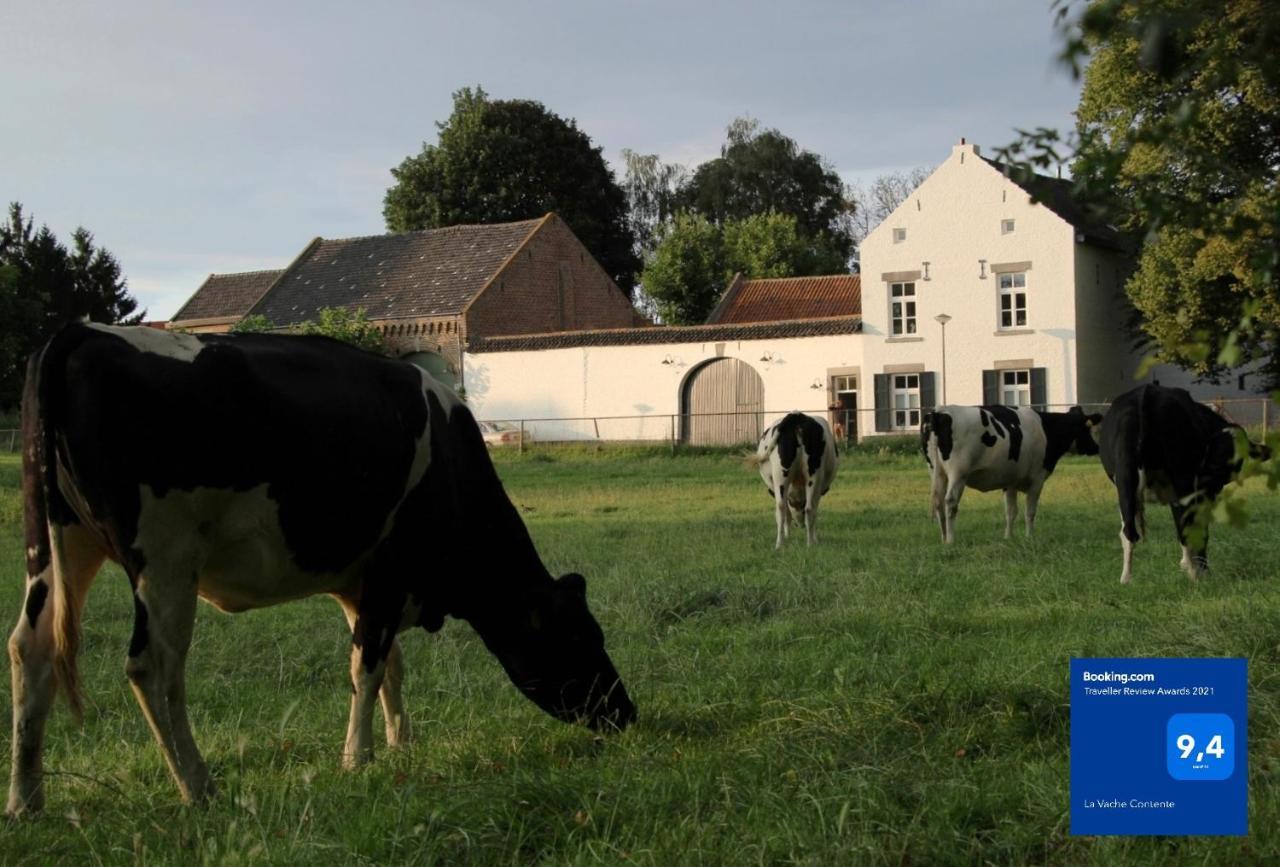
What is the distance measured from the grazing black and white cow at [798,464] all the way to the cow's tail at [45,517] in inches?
438

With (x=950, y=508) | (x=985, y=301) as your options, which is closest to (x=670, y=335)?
(x=985, y=301)

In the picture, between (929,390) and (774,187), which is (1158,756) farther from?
(774,187)

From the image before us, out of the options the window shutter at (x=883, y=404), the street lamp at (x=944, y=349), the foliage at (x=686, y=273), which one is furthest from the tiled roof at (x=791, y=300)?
the foliage at (x=686, y=273)

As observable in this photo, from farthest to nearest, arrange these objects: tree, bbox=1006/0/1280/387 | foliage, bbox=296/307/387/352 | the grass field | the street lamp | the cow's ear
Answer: foliage, bbox=296/307/387/352 → the street lamp → the cow's ear → the grass field → tree, bbox=1006/0/1280/387

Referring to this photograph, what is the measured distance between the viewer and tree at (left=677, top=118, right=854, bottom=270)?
6800 cm

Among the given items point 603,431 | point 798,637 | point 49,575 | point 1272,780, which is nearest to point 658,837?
point 1272,780

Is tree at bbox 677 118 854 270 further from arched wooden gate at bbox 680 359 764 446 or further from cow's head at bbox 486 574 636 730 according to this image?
cow's head at bbox 486 574 636 730

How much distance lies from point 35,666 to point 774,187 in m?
65.2

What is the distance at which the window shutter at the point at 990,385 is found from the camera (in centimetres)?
3978

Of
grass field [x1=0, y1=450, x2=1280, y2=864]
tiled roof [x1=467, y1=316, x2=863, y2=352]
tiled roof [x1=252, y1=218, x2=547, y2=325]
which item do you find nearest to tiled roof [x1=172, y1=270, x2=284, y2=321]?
tiled roof [x1=252, y1=218, x2=547, y2=325]

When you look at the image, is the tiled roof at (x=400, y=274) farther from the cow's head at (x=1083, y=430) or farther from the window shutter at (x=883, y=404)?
the cow's head at (x=1083, y=430)

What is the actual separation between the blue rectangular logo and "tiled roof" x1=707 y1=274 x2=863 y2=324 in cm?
4314

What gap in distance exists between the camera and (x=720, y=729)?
232 inches

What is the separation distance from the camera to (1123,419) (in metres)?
11.5
